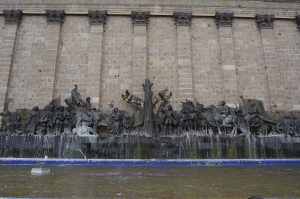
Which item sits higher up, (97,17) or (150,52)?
(97,17)

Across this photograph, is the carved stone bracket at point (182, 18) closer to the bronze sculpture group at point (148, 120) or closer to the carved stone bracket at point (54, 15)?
the bronze sculpture group at point (148, 120)

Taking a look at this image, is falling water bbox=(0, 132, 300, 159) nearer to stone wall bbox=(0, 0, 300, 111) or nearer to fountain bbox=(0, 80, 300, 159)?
fountain bbox=(0, 80, 300, 159)

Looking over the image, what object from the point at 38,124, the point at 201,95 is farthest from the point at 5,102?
the point at 201,95

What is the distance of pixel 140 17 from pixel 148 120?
7852mm

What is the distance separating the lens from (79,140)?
16594mm

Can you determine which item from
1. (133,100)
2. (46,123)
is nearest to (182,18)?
(133,100)

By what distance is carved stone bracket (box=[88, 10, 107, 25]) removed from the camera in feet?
71.5

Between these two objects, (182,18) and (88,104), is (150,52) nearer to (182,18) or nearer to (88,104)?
(182,18)

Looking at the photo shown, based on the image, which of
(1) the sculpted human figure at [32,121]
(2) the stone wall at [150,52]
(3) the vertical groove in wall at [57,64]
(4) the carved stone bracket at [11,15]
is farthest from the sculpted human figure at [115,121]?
(4) the carved stone bracket at [11,15]

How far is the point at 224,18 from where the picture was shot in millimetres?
22328

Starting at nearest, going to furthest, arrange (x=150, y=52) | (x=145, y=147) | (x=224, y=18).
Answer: (x=145, y=147)
(x=150, y=52)
(x=224, y=18)

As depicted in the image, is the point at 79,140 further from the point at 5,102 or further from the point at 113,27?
the point at 113,27

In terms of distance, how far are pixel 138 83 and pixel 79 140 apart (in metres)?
5.84

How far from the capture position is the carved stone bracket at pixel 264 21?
73.8ft
